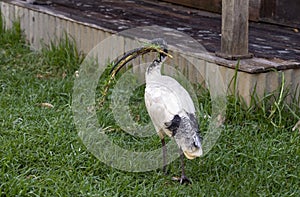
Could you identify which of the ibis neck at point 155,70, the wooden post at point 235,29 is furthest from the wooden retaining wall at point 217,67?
the ibis neck at point 155,70

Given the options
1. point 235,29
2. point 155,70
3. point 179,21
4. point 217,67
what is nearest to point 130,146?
point 155,70

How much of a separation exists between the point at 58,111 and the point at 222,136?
133 cm

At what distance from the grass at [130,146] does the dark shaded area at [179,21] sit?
0.80m

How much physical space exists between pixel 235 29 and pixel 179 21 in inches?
84.1

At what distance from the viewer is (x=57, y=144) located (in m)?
4.62

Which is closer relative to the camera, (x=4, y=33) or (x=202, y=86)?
(x=202, y=86)

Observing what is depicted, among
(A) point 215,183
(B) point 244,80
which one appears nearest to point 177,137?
(A) point 215,183

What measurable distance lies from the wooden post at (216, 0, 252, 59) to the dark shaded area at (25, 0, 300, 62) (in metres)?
0.30

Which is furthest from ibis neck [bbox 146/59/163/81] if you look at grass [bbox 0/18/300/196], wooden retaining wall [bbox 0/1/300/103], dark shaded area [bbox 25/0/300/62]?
dark shaded area [bbox 25/0/300/62]

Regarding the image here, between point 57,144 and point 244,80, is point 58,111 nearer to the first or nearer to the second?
point 57,144

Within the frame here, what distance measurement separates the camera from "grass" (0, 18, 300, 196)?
4.01 metres

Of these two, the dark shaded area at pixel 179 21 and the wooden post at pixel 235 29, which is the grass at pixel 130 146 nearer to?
the wooden post at pixel 235 29

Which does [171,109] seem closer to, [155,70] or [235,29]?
[155,70]

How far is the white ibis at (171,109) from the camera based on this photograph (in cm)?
385
